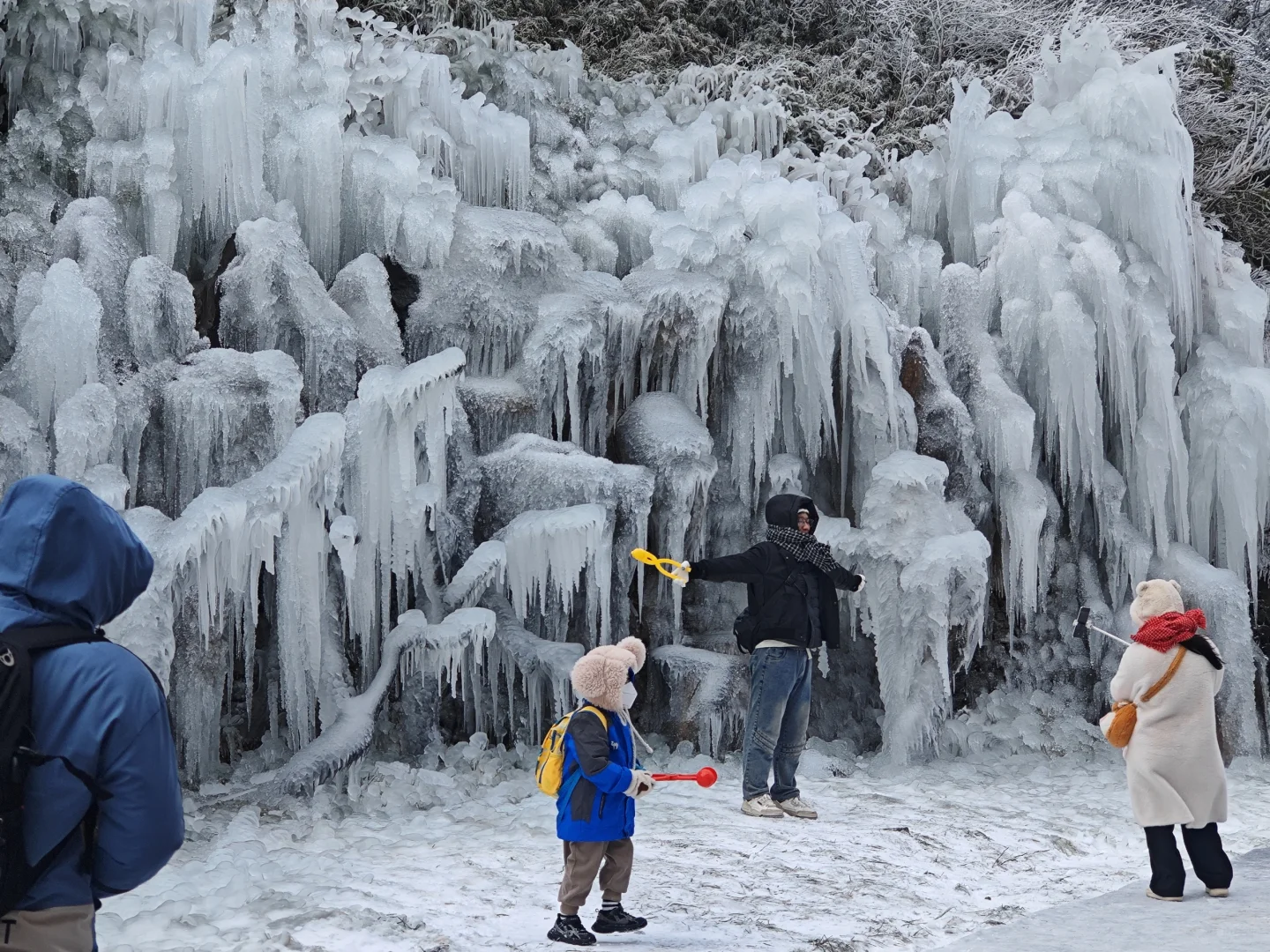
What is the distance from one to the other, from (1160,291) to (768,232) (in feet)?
9.10

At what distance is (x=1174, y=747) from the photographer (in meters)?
4.61

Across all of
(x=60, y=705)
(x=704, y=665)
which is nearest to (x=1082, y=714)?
(x=704, y=665)

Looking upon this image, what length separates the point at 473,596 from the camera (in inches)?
277

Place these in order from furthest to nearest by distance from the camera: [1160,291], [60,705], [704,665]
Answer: [1160,291], [704,665], [60,705]

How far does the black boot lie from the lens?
13.5 feet

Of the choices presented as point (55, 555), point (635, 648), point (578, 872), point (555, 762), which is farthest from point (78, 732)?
point (635, 648)

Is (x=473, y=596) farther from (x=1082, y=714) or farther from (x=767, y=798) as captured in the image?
(x=1082, y=714)

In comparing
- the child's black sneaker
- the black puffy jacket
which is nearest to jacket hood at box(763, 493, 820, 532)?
the black puffy jacket

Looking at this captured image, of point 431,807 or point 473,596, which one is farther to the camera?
point 473,596

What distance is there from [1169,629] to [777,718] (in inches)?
74.9

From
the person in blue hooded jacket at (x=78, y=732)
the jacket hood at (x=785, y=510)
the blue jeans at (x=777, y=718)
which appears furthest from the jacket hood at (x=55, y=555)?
the jacket hood at (x=785, y=510)

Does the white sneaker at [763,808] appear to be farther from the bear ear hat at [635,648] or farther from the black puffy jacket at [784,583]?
the bear ear hat at [635,648]

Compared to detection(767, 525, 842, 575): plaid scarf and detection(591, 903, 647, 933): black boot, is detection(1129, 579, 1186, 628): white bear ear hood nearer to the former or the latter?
detection(767, 525, 842, 575): plaid scarf

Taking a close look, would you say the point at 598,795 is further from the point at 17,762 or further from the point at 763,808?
the point at 763,808
